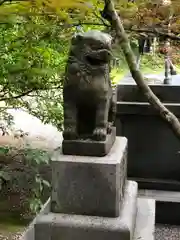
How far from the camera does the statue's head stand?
264 centimetres

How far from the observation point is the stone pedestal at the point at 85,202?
8.66 feet

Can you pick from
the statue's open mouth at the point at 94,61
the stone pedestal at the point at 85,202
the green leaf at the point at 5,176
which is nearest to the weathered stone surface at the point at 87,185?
the stone pedestal at the point at 85,202

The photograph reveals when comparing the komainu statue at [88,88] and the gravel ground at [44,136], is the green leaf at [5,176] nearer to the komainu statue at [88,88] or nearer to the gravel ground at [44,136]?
the gravel ground at [44,136]

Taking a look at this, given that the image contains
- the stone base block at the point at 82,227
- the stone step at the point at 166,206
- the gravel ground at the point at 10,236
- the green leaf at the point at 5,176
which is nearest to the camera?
the stone base block at the point at 82,227

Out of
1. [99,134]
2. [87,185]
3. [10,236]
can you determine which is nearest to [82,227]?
Answer: [87,185]

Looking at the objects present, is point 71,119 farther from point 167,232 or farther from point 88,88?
point 167,232

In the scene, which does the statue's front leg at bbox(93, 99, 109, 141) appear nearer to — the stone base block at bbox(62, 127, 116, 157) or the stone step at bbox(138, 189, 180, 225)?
the stone base block at bbox(62, 127, 116, 157)

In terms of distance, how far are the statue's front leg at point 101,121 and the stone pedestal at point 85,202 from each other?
0.15 metres

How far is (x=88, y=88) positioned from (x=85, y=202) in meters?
0.75

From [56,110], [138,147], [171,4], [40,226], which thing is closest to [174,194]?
[138,147]

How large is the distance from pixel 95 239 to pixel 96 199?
0.25 m

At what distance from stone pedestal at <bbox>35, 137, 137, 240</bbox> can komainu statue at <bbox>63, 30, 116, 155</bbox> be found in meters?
0.14

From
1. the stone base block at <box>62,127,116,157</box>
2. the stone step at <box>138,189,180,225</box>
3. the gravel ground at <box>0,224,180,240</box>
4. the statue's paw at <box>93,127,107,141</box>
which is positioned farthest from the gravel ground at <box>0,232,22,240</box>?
the statue's paw at <box>93,127,107,141</box>

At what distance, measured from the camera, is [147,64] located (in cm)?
572
